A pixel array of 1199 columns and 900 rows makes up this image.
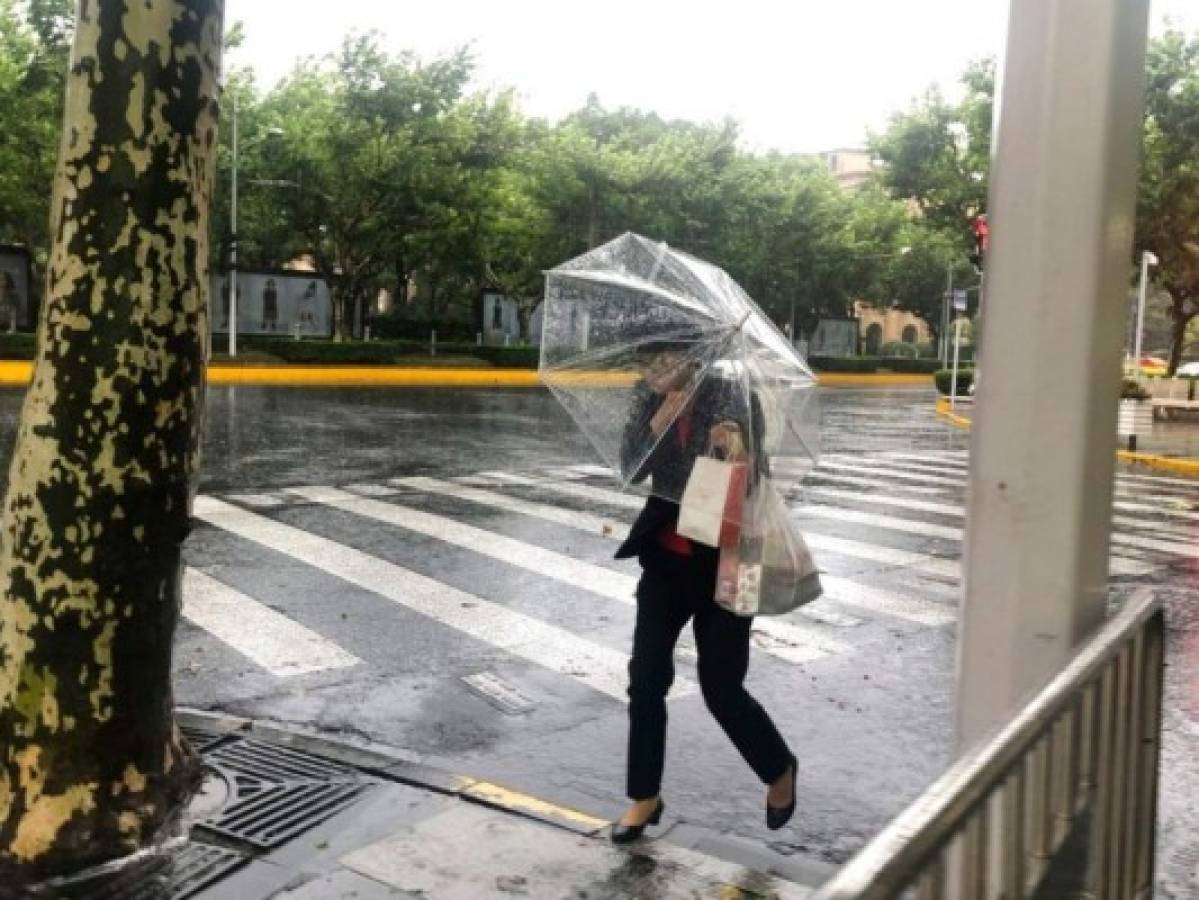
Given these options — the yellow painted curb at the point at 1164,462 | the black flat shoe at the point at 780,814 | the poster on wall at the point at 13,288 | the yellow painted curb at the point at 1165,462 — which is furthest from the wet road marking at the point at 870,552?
the poster on wall at the point at 13,288

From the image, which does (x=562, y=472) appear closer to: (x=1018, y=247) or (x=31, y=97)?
(x=1018, y=247)

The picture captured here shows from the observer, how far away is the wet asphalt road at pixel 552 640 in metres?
4.95

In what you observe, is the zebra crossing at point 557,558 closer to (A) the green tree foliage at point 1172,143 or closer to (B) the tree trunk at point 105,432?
(B) the tree trunk at point 105,432

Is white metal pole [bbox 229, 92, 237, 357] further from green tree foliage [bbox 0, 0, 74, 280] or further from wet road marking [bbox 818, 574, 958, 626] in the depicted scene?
wet road marking [bbox 818, 574, 958, 626]

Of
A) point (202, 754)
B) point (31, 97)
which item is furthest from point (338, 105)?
point (202, 754)

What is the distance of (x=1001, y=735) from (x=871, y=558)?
7.73 metres

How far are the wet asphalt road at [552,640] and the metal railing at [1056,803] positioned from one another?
60.0 inches

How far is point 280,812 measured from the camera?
436 cm

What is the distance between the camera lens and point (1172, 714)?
228 inches

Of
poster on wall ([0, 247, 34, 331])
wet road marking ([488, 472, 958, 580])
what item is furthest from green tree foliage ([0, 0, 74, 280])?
wet road marking ([488, 472, 958, 580])

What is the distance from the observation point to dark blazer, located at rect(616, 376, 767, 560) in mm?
4109

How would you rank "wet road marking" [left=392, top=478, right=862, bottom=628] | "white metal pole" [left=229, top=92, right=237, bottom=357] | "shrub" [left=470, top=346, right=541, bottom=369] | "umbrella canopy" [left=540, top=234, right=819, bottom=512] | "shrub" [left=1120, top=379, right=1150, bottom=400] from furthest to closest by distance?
"shrub" [left=470, top=346, right=541, bottom=369]
"white metal pole" [left=229, top=92, right=237, bottom=357]
"shrub" [left=1120, top=379, right=1150, bottom=400]
"wet road marking" [left=392, top=478, right=862, bottom=628]
"umbrella canopy" [left=540, top=234, right=819, bottom=512]

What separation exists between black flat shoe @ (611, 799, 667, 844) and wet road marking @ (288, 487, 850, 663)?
250 cm

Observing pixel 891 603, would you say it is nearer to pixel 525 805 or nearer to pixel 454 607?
pixel 454 607
